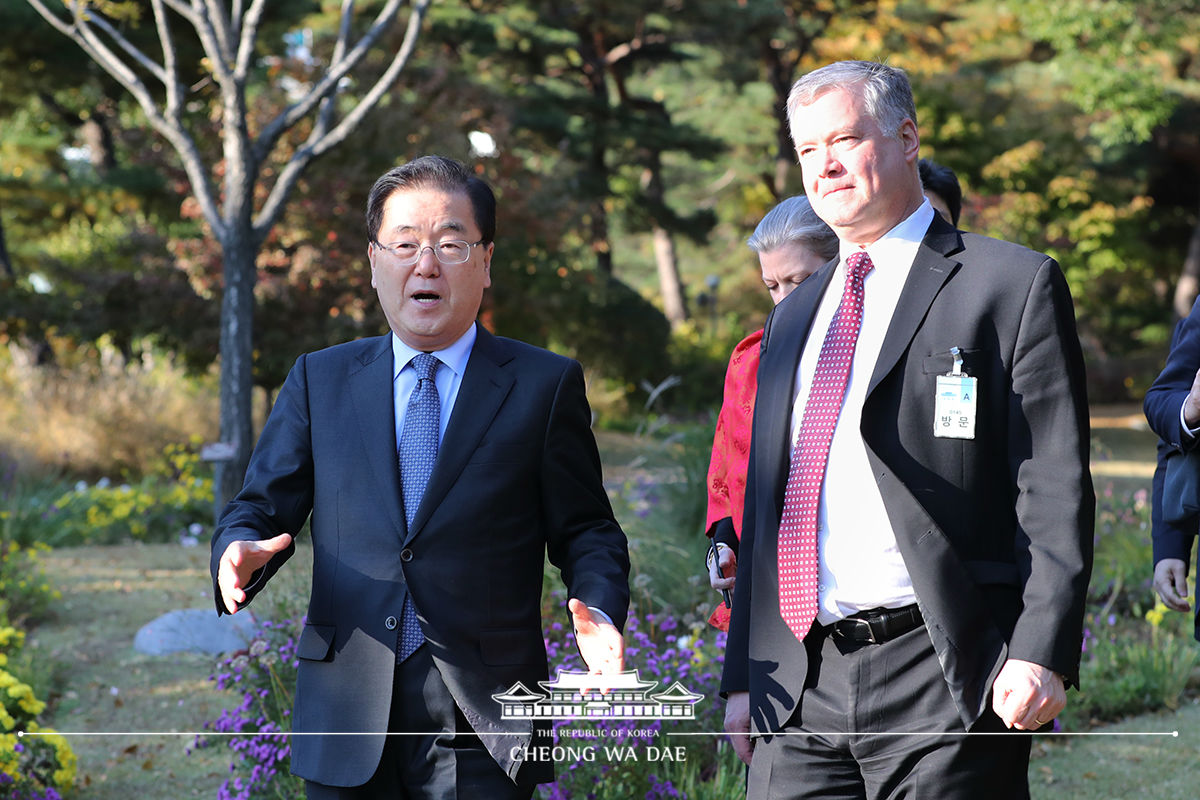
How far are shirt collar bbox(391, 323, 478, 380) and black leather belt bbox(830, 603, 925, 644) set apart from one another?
960 millimetres

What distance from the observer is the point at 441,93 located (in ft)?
50.0

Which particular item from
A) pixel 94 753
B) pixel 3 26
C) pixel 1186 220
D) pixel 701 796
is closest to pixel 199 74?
pixel 3 26

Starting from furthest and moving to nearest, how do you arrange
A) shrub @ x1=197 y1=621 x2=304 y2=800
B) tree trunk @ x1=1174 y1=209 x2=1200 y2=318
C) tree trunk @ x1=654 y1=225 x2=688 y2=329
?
tree trunk @ x1=654 y1=225 x2=688 y2=329
tree trunk @ x1=1174 y1=209 x2=1200 y2=318
shrub @ x1=197 y1=621 x2=304 y2=800

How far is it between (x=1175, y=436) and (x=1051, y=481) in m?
1.22

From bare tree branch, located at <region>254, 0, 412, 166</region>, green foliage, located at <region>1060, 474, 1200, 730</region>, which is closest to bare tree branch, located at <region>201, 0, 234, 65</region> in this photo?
bare tree branch, located at <region>254, 0, 412, 166</region>

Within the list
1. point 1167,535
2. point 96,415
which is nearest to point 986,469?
point 1167,535

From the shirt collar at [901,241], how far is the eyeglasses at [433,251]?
0.84 metres

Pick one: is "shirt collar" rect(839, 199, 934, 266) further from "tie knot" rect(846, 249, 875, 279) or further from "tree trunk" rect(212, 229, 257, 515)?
"tree trunk" rect(212, 229, 257, 515)

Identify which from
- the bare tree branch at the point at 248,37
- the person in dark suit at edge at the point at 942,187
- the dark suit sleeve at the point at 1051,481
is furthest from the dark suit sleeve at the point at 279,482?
the bare tree branch at the point at 248,37

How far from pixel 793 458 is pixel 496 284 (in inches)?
550

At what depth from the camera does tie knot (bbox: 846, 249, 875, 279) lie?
2486mm

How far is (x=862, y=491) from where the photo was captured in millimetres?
2344

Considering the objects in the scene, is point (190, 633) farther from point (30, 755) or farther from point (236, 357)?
point (236, 357)

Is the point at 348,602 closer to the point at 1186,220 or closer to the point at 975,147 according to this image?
the point at 975,147
